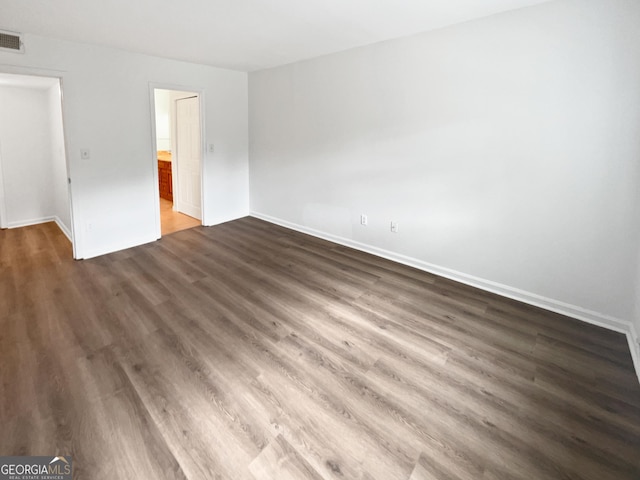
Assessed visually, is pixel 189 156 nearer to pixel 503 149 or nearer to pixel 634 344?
pixel 503 149

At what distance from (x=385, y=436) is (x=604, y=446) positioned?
3.59 ft

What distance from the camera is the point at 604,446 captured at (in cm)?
165

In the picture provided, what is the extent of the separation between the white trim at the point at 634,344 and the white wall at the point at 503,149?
0.29ft

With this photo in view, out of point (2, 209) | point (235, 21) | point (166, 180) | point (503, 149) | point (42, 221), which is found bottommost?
point (42, 221)

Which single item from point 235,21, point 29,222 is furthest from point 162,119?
point 235,21

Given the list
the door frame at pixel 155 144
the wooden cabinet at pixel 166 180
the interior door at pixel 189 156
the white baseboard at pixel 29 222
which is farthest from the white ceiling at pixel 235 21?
the wooden cabinet at pixel 166 180

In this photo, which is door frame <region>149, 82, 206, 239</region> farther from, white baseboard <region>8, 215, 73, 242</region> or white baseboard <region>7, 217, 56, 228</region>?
white baseboard <region>7, 217, 56, 228</region>

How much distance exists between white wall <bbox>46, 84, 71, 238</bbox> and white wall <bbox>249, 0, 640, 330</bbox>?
3422mm

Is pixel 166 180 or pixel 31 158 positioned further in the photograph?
pixel 166 180

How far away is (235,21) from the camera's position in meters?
2.94

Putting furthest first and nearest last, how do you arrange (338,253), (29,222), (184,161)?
(184,161) < (29,222) < (338,253)

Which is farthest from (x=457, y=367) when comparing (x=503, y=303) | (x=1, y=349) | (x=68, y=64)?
(x=68, y=64)

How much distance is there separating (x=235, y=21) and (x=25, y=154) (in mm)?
4256

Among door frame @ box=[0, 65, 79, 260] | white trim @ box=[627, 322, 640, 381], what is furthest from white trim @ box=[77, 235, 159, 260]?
white trim @ box=[627, 322, 640, 381]
